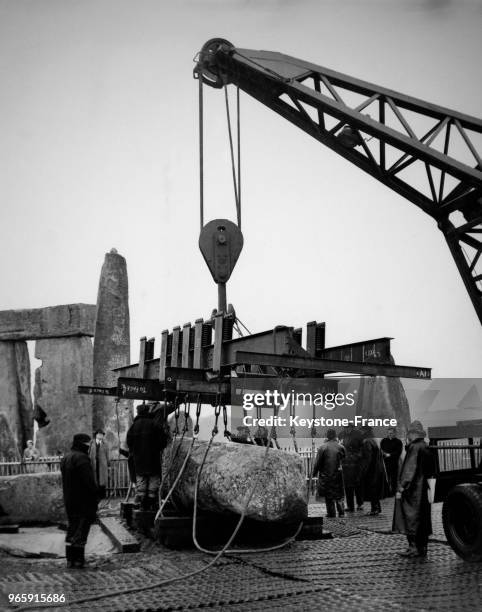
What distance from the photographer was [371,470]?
14.0 meters

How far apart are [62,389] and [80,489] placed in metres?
12.8

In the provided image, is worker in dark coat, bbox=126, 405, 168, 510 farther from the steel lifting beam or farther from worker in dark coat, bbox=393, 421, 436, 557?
worker in dark coat, bbox=393, 421, 436, 557

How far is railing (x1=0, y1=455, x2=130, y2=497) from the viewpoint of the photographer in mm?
17438

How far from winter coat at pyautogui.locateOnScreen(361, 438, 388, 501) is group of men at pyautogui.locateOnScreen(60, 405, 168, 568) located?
14.2 ft

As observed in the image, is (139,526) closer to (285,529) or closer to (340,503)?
(285,529)

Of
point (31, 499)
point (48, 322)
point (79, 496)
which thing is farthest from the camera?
point (48, 322)

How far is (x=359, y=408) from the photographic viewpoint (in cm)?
2300

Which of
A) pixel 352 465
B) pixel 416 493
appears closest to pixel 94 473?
pixel 416 493

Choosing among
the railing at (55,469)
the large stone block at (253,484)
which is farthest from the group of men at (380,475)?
the railing at (55,469)

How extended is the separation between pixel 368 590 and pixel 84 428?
15264 mm

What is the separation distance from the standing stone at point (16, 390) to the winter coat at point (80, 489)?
13919 millimetres

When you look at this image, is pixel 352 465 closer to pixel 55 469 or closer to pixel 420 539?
pixel 420 539

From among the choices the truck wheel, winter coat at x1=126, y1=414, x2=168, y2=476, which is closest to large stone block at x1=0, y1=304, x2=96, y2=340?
winter coat at x1=126, y1=414, x2=168, y2=476

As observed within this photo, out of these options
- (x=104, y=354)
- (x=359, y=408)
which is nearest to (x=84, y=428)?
(x=104, y=354)
